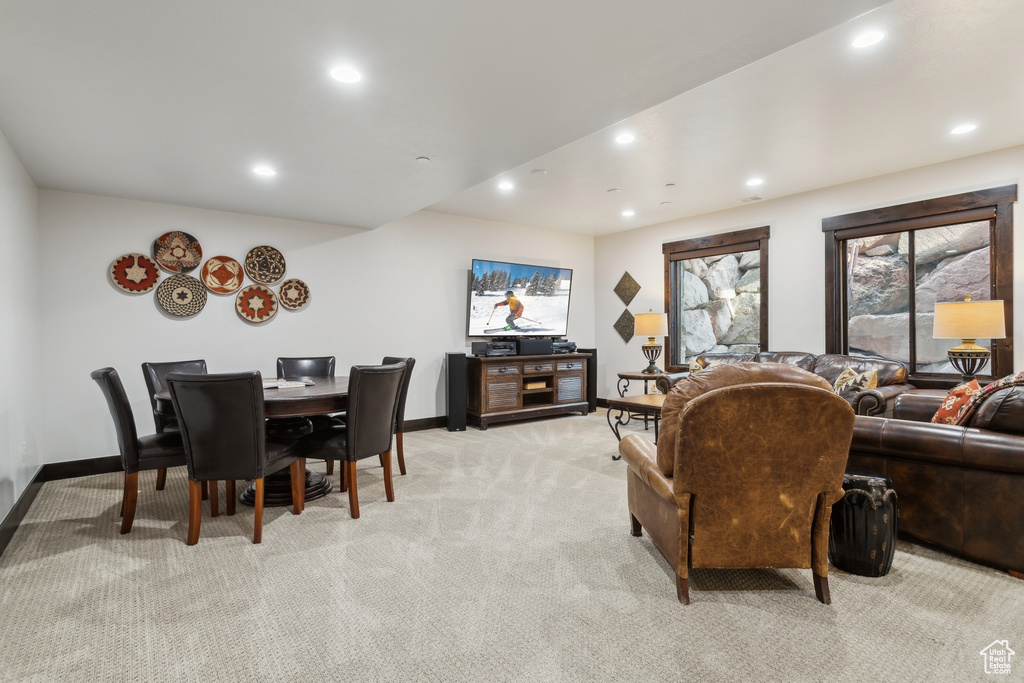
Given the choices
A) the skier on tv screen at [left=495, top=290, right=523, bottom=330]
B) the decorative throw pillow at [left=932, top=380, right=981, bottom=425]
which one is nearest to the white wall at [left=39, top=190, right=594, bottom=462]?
the skier on tv screen at [left=495, top=290, right=523, bottom=330]

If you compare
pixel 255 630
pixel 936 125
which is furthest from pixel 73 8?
pixel 936 125

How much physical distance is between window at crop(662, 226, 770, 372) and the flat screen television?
57.2 inches

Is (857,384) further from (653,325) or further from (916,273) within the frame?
(653,325)

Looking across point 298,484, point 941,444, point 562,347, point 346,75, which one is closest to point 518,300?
point 562,347

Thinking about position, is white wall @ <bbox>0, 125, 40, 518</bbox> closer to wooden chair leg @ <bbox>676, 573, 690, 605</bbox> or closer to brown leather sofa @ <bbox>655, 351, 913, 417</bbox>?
wooden chair leg @ <bbox>676, 573, 690, 605</bbox>

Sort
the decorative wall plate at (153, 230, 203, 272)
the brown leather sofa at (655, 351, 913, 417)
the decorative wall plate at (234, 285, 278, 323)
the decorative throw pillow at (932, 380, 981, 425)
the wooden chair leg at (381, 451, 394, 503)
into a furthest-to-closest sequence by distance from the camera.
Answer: the decorative wall plate at (234, 285, 278, 323) → the decorative wall plate at (153, 230, 203, 272) → the brown leather sofa at (655, 351, 913, 417) → the wooden chair leg at (381, 451, 394, 503) → the decorative throw pillow at (932, 380, 981, 425)

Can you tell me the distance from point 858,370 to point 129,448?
5.49 meters

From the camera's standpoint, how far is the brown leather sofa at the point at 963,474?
7.08 feet

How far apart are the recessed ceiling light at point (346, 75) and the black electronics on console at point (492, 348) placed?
3870 millimetres

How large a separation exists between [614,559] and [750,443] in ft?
3.11

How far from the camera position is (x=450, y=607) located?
2020 millimetres

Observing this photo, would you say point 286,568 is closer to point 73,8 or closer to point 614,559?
point 614,559

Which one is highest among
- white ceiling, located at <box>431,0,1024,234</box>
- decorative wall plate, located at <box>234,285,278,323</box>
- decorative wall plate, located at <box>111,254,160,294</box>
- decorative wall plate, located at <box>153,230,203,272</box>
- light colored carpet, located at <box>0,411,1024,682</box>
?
white ceiling, located at <box>431,0,1024,234</box>

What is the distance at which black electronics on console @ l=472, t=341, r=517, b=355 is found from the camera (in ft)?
19.5
